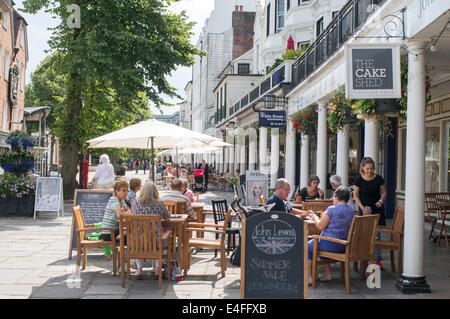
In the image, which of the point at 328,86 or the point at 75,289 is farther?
the point at 328,86

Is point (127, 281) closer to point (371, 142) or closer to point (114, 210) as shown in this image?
point (114, 210)

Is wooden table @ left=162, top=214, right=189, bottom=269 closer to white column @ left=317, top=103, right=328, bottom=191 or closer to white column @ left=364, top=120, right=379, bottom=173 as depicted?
white column @ left=364, top=120, right=379, bottom=173

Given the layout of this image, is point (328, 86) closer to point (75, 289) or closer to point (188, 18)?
point (75, 289)

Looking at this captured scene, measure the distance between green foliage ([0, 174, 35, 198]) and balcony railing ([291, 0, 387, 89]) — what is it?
867 centimetres

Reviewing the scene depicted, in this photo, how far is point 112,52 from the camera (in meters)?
18.9

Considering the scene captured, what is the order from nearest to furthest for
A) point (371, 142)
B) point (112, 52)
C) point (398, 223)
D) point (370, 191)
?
point (398, 223)
point (370, 191)
point (371, 142)
point (112, 52)

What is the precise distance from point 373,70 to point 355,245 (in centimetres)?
230

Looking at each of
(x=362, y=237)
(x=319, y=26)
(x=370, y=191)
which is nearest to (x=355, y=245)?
(x=362, y=237)

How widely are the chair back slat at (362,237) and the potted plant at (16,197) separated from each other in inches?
405

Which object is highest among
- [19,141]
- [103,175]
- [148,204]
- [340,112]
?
[340,112]

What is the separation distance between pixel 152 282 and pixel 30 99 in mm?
46513

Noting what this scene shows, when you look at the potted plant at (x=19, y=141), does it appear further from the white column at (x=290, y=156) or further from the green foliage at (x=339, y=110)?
the green foliage at (x=339, y=110)
